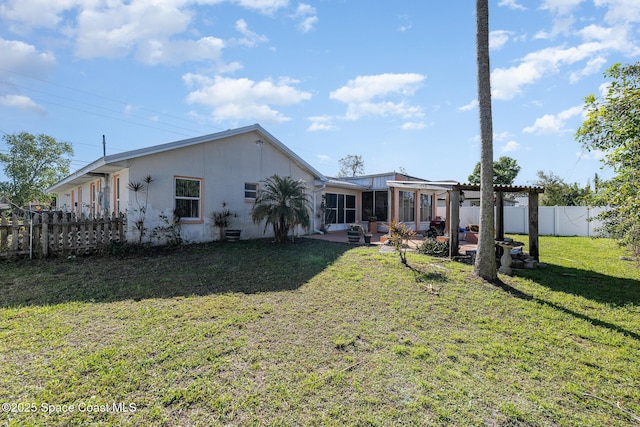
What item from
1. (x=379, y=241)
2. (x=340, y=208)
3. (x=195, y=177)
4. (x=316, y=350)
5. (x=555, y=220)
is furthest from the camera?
(x=555, y=220)

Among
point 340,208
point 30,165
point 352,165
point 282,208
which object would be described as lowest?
point 282,208

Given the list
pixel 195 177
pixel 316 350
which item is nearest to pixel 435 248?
pixel 316 350

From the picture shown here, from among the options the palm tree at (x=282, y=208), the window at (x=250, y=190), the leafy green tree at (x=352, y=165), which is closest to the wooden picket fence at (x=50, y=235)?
the palm tree at (x=282, y=208)

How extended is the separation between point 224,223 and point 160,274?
4.80m

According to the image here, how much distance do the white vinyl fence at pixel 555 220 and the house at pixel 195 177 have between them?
13.5m

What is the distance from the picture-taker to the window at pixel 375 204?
17.1m

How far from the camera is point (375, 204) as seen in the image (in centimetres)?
1739

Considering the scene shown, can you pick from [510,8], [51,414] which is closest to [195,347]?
[51,414]

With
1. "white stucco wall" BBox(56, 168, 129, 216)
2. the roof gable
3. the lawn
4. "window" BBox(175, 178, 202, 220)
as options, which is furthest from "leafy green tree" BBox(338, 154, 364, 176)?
the lawn

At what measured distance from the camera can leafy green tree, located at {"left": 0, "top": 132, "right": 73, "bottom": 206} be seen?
29.2m

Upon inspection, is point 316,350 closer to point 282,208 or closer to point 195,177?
point 282,208

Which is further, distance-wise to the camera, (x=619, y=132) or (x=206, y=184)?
(x=206, y=184)

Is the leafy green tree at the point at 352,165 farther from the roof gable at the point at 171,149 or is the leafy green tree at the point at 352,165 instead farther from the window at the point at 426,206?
the roof gable at the point at 171,149

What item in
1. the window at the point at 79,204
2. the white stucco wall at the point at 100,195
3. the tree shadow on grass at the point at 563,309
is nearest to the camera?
the tree shadow on grass at the point at 563,309
